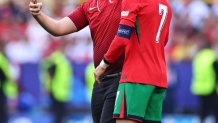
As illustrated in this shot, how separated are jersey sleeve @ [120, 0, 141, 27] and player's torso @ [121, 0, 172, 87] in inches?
2.3

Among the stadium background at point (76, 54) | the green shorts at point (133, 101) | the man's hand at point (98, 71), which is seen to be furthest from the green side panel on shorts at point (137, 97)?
the stadium background at point (76, 54)

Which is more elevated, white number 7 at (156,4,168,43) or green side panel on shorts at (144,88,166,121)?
white number 7 at (156,4,168,43)

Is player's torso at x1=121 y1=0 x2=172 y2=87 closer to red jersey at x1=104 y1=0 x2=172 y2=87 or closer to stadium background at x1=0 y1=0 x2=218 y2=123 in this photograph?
red jersey at x1=104 y1=0 x2=172 y2=87

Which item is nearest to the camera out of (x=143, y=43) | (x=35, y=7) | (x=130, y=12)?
(x=130, y=12)

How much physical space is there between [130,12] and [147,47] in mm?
358

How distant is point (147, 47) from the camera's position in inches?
286

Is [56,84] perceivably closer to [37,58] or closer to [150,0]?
[37,58]

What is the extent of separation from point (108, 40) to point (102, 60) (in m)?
0.38

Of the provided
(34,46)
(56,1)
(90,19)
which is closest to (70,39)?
(34,46)

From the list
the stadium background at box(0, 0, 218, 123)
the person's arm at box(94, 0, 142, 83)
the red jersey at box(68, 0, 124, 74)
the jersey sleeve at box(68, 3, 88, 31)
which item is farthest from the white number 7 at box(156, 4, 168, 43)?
the stadium background at box(0, 0, 218, 123)

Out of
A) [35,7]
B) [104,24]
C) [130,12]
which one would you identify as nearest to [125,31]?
[130,12]

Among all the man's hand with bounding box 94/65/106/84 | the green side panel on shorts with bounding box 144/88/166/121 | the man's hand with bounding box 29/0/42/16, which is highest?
the man's hand with bounding box 29/0/42/16

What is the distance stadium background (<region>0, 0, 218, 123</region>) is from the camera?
60.1 ft

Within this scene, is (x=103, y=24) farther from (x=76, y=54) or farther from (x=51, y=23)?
(x=76, y=54)
